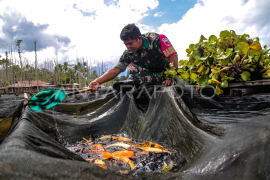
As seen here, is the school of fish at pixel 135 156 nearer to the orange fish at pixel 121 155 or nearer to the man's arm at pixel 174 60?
the orange fish at pixel 121 155

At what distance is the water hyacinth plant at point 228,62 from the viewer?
6.71ft

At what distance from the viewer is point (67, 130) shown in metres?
2.73

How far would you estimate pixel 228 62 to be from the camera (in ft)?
7.20

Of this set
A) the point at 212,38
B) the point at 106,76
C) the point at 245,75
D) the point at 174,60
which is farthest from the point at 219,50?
the point at 106,76

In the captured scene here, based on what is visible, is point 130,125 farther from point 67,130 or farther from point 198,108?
point 198,108

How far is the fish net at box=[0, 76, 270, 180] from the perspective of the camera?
820 millimetres

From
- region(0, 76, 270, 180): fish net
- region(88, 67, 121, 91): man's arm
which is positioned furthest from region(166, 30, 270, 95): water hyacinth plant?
region(88, 67, 121, 91): man's arm

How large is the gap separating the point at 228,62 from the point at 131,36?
179 centimetres

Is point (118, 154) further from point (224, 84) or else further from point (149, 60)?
point (149, 60)

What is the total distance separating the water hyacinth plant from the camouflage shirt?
1.01 m

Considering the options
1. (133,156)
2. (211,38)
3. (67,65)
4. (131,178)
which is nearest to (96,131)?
(133,156)

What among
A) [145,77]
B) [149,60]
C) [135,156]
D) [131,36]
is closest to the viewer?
[135,156]

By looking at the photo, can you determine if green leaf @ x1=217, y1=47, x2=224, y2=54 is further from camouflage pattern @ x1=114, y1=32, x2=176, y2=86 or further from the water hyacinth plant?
camouflage pattern @ x1=114, y1=32, x2=176, y2=86

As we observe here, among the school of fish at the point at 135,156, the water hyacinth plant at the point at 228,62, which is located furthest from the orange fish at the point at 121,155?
the water hyacinth plant at the point at 228,62
